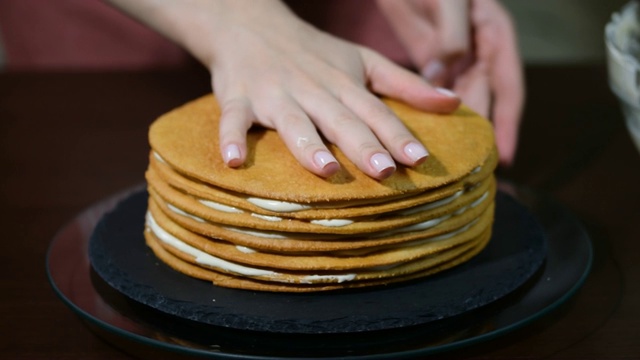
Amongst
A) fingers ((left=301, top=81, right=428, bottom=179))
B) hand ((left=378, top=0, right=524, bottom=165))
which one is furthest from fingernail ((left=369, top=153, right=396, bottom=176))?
hand ((left=378, top=0, right=524, bottom=165))

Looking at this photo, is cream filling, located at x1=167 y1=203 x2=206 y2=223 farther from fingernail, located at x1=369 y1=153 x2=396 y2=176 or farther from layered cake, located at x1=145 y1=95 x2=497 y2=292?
fingernail, located at x1=369 y1=153 x2=396 y2=176

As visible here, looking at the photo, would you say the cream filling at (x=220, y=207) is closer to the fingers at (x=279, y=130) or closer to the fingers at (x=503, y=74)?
the fingers at (x=279, y=130)

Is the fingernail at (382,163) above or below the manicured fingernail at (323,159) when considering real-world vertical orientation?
below

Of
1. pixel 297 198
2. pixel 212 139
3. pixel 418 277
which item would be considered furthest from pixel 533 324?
pixel 212 139

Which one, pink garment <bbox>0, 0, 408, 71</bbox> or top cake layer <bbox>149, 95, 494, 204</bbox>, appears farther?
pink garment <bbox>0, 0, 408, 71</bbox>

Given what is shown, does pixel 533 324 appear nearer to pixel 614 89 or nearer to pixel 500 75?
pixel 614 89

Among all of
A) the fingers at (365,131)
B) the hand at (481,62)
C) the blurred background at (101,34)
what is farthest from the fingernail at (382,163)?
the blurred background at (101,34)

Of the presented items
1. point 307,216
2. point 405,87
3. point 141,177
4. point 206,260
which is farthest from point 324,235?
point 141,177
